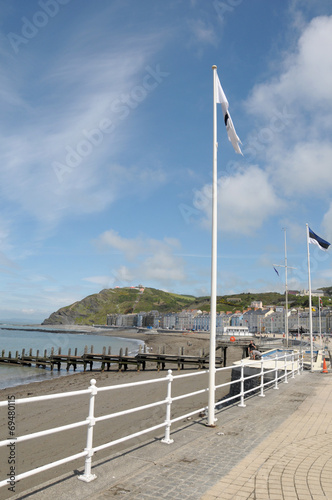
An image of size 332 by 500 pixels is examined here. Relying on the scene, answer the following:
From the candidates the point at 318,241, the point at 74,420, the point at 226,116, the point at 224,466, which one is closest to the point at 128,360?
the point at 318,241

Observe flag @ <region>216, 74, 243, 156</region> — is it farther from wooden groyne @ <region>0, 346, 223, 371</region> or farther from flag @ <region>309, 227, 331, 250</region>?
wooden groyne @ <region>0, 346, 223, 371</region>

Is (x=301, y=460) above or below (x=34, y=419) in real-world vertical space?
above

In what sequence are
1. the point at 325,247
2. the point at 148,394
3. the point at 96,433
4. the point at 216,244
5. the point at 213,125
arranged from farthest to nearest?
the point at 325,247 < the point at 148,394 < the point at 96,433 < the point at 213,125 < the point at 216,244

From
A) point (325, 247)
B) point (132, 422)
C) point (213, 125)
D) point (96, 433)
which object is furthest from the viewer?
point (325, 247)

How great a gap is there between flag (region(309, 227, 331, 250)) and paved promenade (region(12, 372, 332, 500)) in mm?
14779

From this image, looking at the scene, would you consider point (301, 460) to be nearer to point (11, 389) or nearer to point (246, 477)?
point (246, 477)

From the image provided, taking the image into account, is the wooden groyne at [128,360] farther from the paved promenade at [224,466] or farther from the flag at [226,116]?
the flag at [226,116]

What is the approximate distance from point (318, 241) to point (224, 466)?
18457mm

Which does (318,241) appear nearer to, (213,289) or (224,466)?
(213,289)

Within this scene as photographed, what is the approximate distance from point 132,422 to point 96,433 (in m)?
1.49

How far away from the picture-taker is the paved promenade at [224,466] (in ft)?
13.4

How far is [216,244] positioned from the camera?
294 inches

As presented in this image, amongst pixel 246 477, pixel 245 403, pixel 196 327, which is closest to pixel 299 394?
pixel 245 403

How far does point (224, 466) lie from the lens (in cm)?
493
